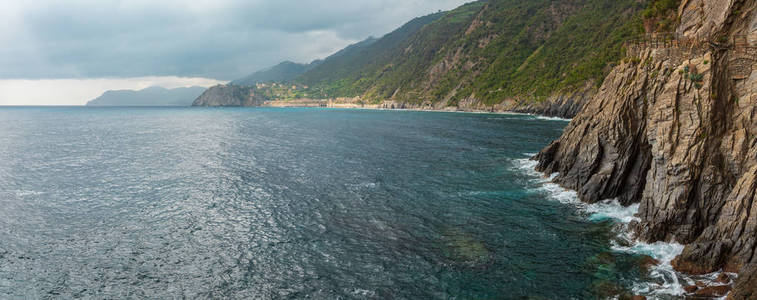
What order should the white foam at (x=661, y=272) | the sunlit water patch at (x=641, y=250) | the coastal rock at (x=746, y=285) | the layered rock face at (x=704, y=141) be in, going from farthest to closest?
the layered rock face at (x=704, y=141) → the sunlit water patch at (x=641, y=250) → the white foam at (x=661, y=272) → the coastal rock at (x=746, y=285)

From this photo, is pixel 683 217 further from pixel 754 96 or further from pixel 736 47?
pixel 736 47

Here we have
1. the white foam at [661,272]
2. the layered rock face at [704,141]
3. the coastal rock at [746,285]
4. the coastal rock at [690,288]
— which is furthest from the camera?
the layered rock face at [704,141]

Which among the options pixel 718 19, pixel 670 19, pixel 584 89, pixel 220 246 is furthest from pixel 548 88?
pixel 220 246

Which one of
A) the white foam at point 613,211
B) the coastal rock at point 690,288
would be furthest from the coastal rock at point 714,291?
the white foam at point 613,211

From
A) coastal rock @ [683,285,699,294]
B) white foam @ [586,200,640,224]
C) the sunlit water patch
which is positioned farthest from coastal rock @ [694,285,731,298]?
white foam @ [586,200,640,224]

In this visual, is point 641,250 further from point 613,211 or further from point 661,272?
point 613,211

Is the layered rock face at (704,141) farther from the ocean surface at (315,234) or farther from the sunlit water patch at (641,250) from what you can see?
the ocean surface at (315,234)
